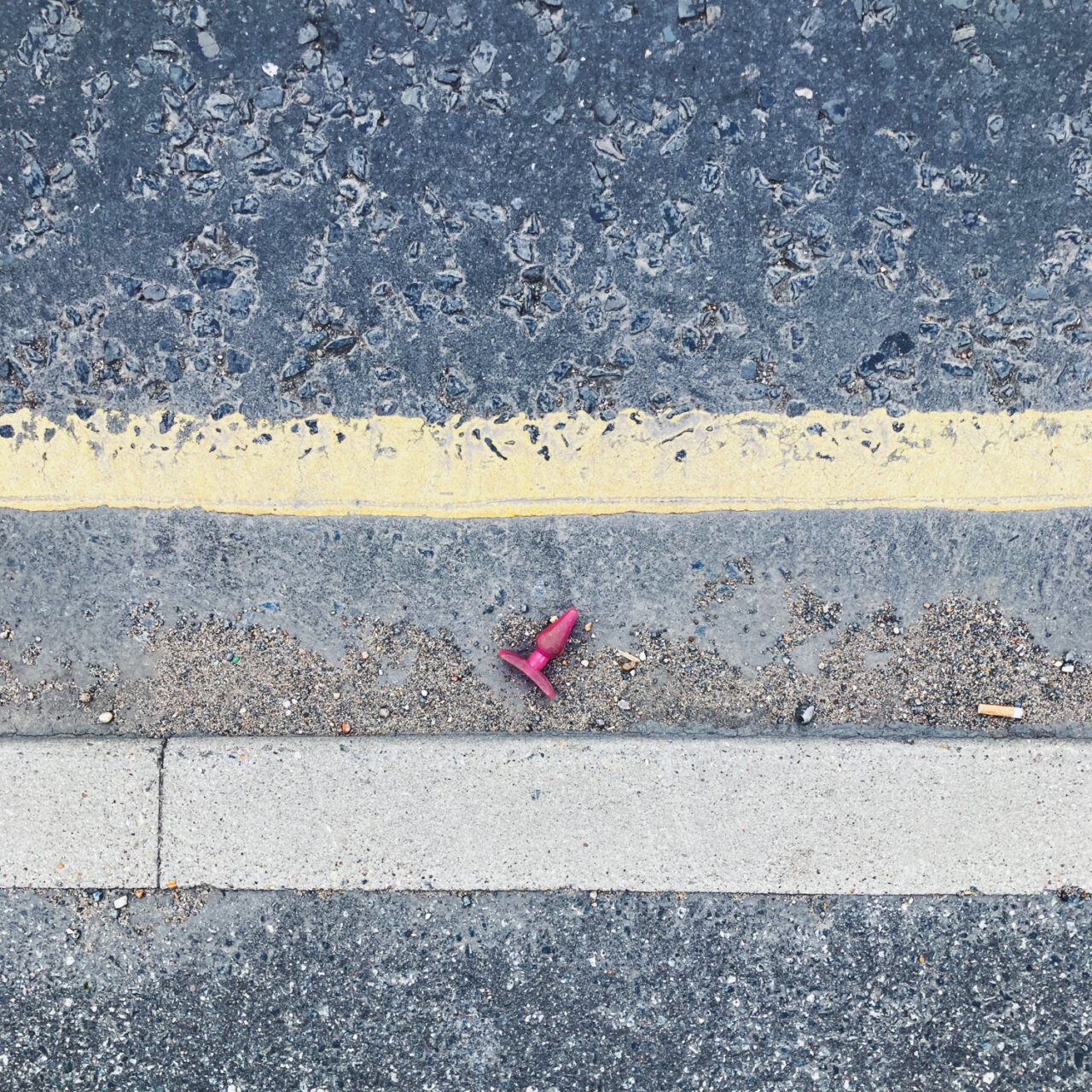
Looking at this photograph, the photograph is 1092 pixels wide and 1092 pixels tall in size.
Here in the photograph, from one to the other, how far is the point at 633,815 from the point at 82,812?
5.94 feet

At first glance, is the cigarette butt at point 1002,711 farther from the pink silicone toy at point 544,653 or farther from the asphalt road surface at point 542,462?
the pink silicone toy at point 544,653

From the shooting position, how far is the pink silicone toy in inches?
94.0

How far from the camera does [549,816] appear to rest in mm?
2430

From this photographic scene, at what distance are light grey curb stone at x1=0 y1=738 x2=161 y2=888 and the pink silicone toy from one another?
1239 millimetres

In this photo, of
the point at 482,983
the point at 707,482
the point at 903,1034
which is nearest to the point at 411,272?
the point at 707,482

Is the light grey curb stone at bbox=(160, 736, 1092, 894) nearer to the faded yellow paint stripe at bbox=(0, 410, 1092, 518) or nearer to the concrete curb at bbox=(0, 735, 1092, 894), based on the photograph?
the concrete curb at bbox=(0, 735, 1092, 894)

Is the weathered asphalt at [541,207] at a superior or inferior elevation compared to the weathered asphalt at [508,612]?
superior

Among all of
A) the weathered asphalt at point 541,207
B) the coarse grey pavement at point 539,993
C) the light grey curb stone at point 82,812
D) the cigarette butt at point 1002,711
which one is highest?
the weathered asphalt at point 541,207

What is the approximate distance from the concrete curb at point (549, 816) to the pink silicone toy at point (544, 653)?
0.22m

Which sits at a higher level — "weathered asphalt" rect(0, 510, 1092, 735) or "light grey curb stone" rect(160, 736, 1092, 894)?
"weathered asphalt" rect(0, 510, 1092, 735)

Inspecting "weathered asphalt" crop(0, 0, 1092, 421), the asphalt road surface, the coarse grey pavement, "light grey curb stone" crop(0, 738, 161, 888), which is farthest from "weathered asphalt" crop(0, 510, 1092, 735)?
the coarse grey pavement

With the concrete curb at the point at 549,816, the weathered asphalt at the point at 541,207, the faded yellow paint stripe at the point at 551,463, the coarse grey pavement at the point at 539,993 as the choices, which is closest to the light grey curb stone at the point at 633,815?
the concrete curb at the point at 549,816

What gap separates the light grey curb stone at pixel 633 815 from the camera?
2.41 meters

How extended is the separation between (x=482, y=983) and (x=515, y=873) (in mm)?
406
